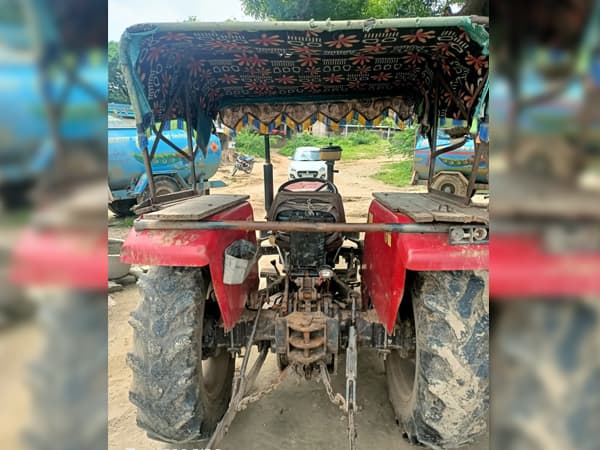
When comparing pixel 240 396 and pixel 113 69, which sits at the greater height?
pixel 113 69

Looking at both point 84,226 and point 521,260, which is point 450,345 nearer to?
point 521,260

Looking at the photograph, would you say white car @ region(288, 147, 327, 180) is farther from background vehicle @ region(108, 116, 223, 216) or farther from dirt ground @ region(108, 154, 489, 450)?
dirt ground @ region(108, 154, 489, 450)

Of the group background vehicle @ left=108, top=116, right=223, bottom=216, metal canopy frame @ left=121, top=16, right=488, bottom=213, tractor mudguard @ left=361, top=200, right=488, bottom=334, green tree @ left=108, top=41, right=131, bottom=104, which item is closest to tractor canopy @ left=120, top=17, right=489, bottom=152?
metal canopy frame @ left=121, top=16, right=488, bottom=213

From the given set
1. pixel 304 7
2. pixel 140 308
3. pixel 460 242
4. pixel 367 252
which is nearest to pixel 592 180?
pixel 460 242

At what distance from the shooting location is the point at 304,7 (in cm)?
1304

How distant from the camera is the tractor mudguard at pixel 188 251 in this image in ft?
8.00

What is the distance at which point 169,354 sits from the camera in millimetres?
2479

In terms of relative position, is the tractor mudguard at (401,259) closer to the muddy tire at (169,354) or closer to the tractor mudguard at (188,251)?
the tractor mudguard at (188,251)

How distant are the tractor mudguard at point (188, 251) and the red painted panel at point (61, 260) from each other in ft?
5.99

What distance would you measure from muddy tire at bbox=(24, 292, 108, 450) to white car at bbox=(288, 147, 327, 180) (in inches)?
575

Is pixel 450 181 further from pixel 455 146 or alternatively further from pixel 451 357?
pixel 451 357

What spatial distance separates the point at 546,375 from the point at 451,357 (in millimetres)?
1936

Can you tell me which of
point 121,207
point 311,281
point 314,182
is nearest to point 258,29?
point 311,281

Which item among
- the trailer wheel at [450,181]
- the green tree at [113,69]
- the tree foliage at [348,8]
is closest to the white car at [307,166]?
the trailer wheel at [450,181]
